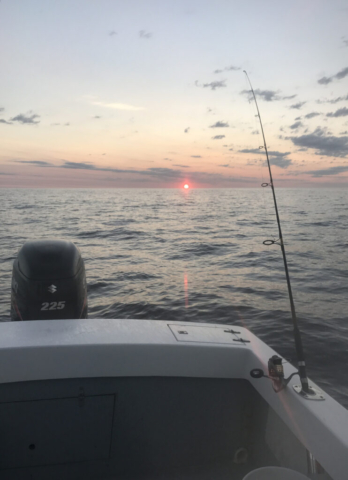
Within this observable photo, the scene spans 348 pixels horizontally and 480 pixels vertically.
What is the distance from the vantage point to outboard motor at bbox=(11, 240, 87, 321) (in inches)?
145

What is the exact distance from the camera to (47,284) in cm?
371

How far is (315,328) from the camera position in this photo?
7316 mm

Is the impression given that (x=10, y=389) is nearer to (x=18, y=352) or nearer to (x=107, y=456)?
(x=18, y=352)

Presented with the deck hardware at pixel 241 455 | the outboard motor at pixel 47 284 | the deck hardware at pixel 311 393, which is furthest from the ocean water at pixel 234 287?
the outboard motor at pixel 47 284

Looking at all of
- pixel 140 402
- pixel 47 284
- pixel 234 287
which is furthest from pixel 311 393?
pixel 234 287

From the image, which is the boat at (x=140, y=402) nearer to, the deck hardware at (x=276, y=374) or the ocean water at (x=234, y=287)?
the deck hardware at (x=276, y=374)

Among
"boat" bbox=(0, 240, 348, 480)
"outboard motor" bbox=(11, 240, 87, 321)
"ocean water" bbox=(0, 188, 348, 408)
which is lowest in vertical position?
"ocean water" bbox=(0, 188, 348, 408)

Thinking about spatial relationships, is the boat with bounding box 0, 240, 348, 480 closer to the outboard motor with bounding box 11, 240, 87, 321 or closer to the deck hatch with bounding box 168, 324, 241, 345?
the deck hatch with bounding box 168, 324, 241, 345

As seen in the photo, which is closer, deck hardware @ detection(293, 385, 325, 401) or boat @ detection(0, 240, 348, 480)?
deck hardware @ detection(293, 385, 325, 401)

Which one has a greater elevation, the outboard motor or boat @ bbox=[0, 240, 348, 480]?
the outboard motor

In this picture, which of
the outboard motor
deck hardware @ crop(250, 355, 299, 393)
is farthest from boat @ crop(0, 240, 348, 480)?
the outboard motor

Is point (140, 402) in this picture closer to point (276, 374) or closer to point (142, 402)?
point (142, 402)

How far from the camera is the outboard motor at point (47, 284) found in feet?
12.1

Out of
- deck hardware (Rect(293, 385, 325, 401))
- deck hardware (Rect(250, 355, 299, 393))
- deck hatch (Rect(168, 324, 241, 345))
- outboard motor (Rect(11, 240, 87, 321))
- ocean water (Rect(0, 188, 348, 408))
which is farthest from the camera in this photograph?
ocean water (Rect(0, 188, 348, 408))
